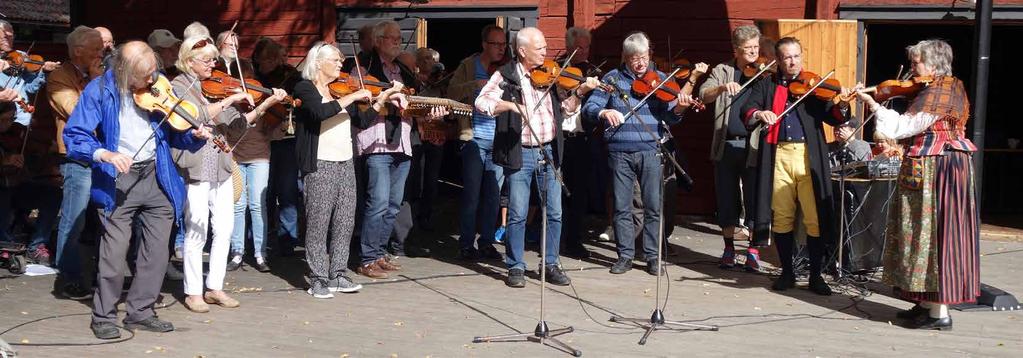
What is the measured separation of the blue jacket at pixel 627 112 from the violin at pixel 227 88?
221 centimetres

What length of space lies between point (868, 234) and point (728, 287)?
1.25 meters

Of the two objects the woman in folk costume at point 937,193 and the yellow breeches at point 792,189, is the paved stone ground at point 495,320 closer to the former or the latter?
the woman in folk costume at point 937,193

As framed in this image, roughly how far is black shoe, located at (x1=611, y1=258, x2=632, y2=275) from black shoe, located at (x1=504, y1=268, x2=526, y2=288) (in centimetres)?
85

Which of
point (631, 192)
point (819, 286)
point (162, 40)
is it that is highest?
point (162, 40)

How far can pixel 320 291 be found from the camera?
25.6 ft

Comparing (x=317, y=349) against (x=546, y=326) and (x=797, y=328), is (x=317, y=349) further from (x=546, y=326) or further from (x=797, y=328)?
(x=797, y=328)

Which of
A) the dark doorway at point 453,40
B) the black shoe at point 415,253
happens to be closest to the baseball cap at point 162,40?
the black shoe at point 415,253

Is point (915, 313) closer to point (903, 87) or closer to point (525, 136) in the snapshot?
point (903, 87)

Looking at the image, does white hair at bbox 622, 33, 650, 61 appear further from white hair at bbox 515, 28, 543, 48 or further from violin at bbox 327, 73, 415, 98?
violin at bbox 327, 73, 415, 98

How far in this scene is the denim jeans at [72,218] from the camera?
779 centimetres

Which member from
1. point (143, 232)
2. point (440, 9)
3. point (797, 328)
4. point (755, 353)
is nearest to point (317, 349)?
point (143, 232)

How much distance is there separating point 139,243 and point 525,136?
2679 millimetres

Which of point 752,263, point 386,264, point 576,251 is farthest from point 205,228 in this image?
point 752,263

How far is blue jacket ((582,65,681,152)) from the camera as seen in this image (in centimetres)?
870
